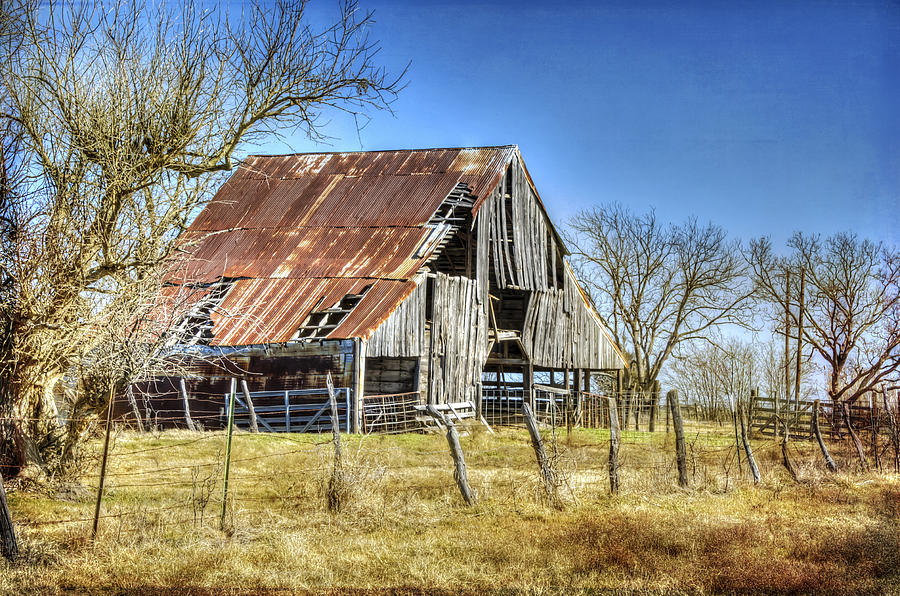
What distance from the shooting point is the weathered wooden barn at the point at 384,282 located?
73.2 feet

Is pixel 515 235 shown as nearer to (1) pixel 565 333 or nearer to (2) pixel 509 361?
(1) pixel 565 333

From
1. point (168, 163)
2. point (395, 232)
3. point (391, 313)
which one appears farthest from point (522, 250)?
point (168, 163)

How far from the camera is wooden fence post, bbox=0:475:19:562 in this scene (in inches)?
327

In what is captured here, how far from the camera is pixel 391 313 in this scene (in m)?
22.3

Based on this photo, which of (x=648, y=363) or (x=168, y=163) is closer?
(x=168, y=163)

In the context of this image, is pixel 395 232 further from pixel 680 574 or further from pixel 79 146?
pixel 680 574

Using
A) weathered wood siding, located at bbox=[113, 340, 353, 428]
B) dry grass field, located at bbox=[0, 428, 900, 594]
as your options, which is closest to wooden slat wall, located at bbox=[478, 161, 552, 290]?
weathered wood siding, located at bbox=[113, 340, 353, 428]

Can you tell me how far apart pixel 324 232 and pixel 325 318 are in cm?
586

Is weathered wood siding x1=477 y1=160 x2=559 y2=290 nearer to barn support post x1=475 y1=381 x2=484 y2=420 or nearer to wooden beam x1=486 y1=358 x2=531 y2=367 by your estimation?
wooden beam x1=486 y1=358 x2=531 y2=367

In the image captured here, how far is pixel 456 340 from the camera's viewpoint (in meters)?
25.4

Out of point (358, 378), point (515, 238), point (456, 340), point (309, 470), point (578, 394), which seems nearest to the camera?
point (309, 470)

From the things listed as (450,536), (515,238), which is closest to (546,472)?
(450,536)

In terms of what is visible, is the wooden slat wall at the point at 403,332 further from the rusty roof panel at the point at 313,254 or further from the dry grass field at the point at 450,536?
the dry grass field at the point at 450,536

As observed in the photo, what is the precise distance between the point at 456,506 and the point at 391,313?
11.5 meters
